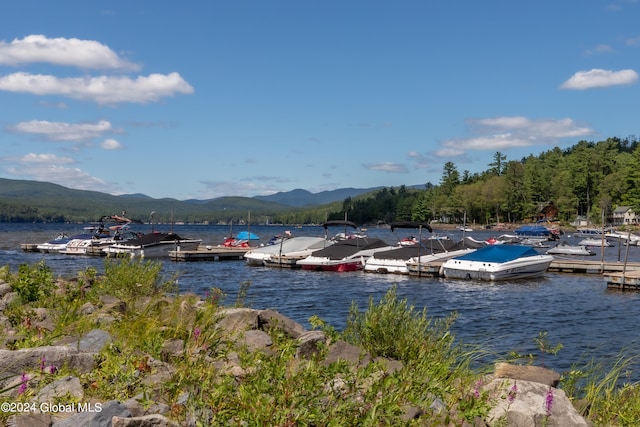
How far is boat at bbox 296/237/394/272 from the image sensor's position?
45.7m

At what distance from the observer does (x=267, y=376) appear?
18.7ft

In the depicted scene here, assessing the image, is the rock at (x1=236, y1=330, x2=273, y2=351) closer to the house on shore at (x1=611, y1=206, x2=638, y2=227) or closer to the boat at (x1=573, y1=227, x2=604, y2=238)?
the boat at (x1=573, y1=227, x2=604, y2=238)

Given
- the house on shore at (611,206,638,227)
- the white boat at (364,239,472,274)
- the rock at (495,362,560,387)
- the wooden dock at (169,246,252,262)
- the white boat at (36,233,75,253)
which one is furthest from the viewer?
the house on shore at (611,206,638,227)

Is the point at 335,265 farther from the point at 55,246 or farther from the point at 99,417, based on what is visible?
the point at 99,417

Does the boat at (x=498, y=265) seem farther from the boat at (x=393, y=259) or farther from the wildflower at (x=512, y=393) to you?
the wildflower at (x=512, y=393)

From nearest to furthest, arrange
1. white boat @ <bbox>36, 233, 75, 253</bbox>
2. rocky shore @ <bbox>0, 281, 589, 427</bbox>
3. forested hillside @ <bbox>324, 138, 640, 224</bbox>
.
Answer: rocky shore @ <bbox>0, 281, 589, 427</bbox> < white boat @ <bbox>36, 233, 75, 253</bbox> < forested hillside @ <bbox>324, 138, 640, 224</bbox>

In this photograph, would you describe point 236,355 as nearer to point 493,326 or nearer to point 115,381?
point 115,381

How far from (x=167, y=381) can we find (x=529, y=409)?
4259 mm

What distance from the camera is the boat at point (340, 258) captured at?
150 feet

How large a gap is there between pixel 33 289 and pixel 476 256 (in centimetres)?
3214

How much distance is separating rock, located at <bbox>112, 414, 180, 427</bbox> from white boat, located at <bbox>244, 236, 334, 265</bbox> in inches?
1749

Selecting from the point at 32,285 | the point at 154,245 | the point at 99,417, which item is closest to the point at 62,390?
the point at 99,417

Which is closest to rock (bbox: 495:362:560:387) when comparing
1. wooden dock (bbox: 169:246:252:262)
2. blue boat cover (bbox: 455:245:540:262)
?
blue boat cover (bbox: 455:245:540:262)

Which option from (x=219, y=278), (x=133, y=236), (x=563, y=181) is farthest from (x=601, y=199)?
(x=219, y=278)
